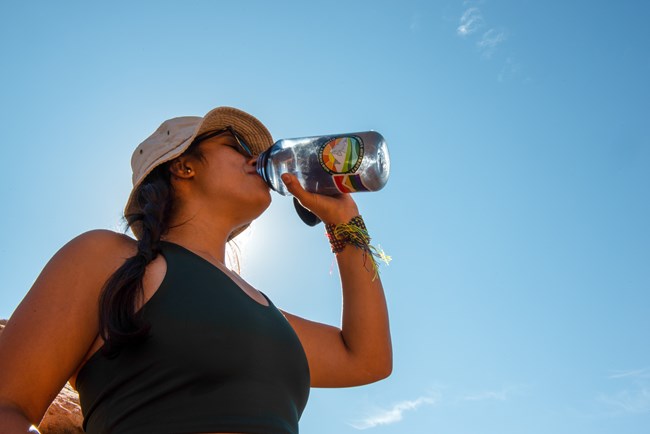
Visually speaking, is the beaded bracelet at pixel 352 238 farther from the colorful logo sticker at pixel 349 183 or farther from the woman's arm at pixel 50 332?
the woman's arm at pixel 50 332

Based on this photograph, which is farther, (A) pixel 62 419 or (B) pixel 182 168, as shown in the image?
(A) pixel 62 419

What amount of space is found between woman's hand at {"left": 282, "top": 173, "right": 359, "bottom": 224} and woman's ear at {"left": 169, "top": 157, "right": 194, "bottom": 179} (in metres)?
0.44

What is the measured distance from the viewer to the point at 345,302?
2914 mm

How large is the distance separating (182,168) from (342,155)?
2.41 ft

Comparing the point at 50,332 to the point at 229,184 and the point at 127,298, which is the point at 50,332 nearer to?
the point at 127,298

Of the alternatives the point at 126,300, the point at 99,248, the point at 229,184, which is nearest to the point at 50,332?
the point at 126,300

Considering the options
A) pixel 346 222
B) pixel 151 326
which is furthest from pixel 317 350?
pixel 151 326

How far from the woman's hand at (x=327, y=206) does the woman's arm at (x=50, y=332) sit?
1059 millimetres

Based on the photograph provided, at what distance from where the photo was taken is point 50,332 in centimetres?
187

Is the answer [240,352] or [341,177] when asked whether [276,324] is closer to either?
[240,352]

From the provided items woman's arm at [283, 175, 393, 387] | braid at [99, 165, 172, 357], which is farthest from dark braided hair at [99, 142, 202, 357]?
woman's arm at [283, 175, 393, 387]

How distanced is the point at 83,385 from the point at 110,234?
1.64 feet

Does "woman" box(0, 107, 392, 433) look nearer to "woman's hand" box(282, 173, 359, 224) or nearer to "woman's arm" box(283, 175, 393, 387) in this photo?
"woman's arm" box(283, 175, 393, 387)

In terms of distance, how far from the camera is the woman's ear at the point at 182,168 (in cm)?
275
